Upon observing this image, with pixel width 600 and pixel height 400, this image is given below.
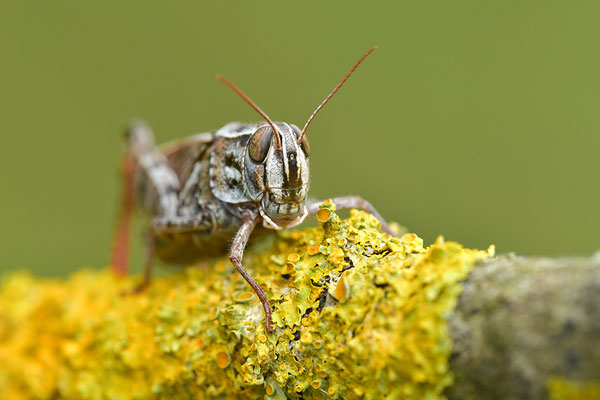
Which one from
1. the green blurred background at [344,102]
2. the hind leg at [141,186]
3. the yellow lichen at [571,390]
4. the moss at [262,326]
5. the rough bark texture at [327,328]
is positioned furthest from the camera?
the green blurred background at [344,102]

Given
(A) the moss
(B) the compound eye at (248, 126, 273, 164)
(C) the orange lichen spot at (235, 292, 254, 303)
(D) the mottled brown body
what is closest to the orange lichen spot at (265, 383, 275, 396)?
(A) the moss

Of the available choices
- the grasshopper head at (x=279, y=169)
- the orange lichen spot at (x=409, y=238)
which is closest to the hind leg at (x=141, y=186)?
the grasshopper head at (x=279, y=169)

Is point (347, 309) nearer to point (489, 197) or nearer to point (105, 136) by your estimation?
point (489, 197)

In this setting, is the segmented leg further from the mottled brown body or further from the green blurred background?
the green blurred background

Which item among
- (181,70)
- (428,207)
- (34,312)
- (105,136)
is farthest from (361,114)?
(34,312)

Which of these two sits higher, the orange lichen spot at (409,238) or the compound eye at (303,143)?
the compound eye at (303,143)

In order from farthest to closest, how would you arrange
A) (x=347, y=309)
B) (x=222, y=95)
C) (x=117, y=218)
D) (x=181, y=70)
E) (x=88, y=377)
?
1. (x=181, y=70)
2. (x=222, y=95)
3. (x=117, y=218)
4. (x=88, y=377)
5. (x=347, y=309)

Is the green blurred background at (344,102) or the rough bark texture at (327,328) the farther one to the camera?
the green blurred background at (344,102)

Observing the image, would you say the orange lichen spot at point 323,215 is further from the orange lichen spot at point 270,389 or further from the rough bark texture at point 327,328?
the orange lichen spot at point 270,389
